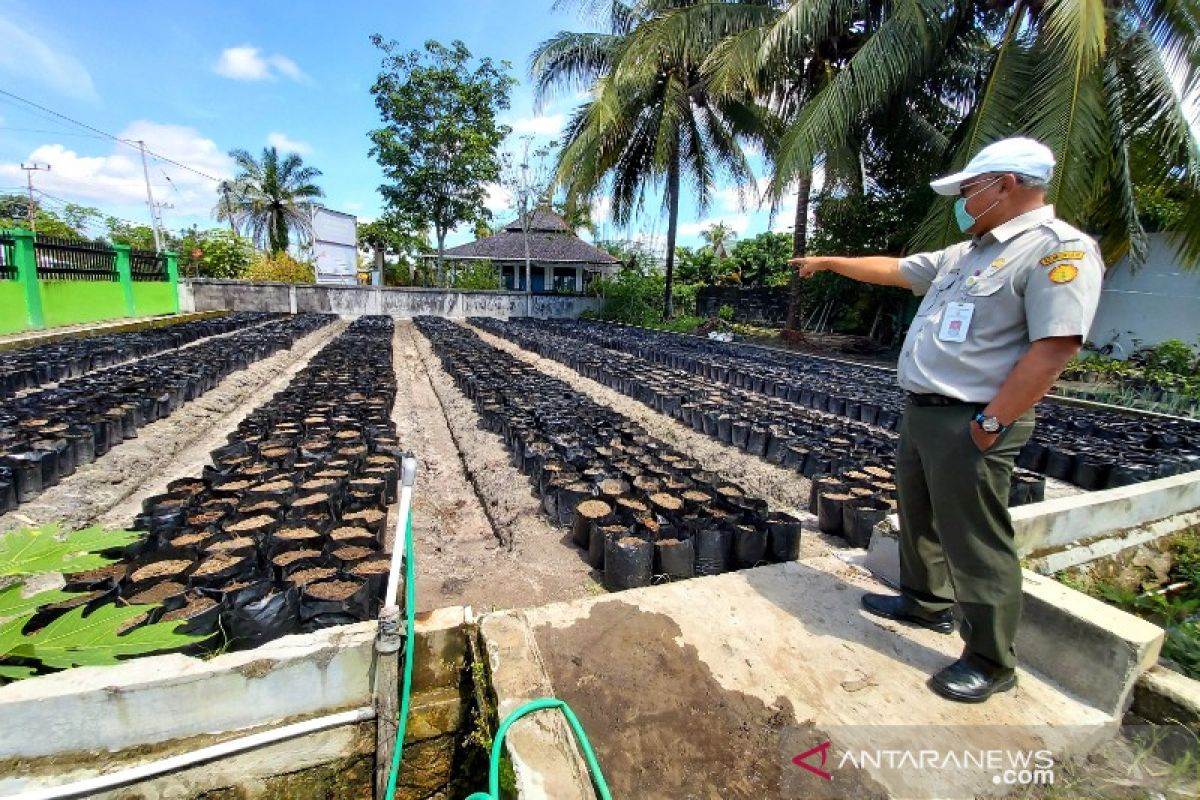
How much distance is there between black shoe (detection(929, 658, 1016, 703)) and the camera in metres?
1.73

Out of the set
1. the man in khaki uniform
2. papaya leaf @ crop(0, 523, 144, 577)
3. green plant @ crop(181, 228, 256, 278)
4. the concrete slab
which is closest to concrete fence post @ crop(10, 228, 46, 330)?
papaya leaf @ crop(0, 523, 144, 577)

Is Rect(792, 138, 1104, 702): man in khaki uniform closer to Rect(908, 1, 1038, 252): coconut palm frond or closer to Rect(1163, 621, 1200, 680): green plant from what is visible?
Rect(1163, 621, 1200, 680): green plant

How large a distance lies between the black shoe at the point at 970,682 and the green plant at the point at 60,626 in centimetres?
238

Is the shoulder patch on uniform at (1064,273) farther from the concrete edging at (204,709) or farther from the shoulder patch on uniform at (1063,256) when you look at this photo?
the concrete edging at (204,709)

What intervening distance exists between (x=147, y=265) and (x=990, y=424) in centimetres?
1927

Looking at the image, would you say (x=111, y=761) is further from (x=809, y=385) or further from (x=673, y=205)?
(x=673, y=205)

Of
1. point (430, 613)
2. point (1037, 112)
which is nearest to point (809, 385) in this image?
point (1037, 112)

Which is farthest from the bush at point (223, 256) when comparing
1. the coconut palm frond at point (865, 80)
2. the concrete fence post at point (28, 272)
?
the coconut palm frond at point (865, 80)

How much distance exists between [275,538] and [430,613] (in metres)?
1.32

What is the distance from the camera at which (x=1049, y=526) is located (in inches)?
106

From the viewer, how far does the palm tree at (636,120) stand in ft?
43.6

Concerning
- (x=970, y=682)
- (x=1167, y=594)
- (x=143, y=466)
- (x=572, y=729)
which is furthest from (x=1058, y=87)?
(x=143, y=466)

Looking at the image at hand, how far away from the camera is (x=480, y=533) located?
3488mm

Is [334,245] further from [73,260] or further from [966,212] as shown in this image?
[966,212]
